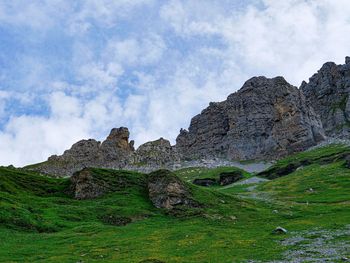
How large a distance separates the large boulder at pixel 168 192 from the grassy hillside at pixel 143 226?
7.16ft

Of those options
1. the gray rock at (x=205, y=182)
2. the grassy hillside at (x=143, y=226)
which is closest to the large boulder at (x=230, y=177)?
the gray rock at (x=205, y=182)

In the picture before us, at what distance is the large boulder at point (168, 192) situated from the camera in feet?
245

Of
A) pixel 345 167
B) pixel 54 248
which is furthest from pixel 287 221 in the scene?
pixel 345 167

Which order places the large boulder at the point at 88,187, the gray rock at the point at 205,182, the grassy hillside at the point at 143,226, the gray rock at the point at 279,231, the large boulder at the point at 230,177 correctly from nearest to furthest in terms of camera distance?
the grassy hillside at the point at 143,226 < the gray rock at the point at 279,231 < the large boulder at the point at 88,187 < the large boulder at the point at 230,177 < the gray rock at the point at 205,182

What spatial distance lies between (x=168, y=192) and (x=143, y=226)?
609 inches

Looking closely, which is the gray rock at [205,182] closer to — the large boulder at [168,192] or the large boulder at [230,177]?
the large boulder at [230,177]

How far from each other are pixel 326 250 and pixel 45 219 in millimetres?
40206

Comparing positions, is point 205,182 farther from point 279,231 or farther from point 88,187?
point 279,231

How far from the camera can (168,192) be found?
250 feet

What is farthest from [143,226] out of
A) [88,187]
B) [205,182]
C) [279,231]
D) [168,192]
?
[205,182]

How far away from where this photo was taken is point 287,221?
62.8 metres

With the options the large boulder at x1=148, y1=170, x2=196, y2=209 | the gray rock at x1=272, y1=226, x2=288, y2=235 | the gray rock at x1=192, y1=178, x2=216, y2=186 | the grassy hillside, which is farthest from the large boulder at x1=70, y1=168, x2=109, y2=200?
the gray rock at x1=192, y1=178, x2=216, y2=186

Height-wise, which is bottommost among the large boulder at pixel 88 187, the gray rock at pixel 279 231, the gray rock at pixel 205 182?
the gray rock at pixel 279 231

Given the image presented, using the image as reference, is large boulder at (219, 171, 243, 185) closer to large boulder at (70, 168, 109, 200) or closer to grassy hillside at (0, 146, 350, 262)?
grassy hillside at (0, 146, 350, 262)
